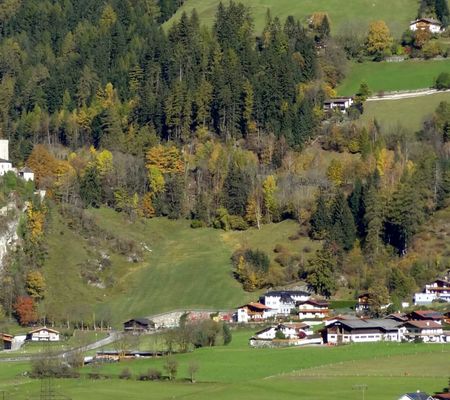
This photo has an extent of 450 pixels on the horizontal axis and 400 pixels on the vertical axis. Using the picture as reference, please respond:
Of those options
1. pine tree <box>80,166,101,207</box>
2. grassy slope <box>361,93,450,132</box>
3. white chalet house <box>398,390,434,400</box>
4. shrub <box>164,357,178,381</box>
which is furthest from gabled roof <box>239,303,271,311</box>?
white chalet house <box>398,390,434,400</box>

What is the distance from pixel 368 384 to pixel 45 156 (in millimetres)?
61439

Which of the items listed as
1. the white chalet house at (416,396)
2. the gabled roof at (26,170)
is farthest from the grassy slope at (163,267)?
the white chalet house at (416,396)

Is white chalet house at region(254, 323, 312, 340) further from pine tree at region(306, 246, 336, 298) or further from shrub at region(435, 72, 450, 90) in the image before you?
shrub at region(435, 72, 450, 90)

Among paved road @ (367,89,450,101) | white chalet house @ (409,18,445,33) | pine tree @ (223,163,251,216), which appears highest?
white chalet house @ (409,18,445,33)

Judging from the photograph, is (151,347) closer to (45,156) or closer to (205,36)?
(45,156)

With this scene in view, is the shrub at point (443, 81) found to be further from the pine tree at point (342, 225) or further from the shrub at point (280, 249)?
the shrub at point (280, 249)

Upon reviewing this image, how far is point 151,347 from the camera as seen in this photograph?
116188mm

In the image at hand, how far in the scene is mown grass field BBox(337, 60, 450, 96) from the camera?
16338 cm

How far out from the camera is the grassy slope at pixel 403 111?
501 ft

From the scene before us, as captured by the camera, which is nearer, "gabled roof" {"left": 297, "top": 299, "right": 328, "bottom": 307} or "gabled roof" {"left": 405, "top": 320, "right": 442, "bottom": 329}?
"gabled roof" {"left": 405, "top": 320, "right": 442, "bottom": 329}

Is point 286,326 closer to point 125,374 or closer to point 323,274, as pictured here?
point 323,274

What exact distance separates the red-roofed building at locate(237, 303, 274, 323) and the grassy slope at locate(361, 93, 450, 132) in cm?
2990

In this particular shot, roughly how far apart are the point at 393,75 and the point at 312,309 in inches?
1804

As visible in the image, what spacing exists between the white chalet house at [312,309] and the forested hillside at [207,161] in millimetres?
3913
